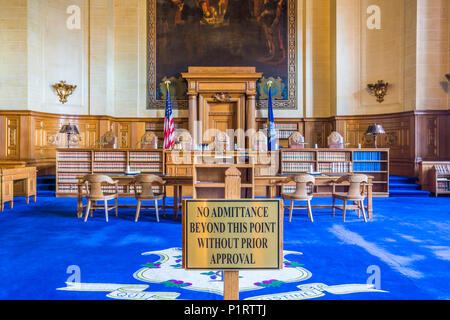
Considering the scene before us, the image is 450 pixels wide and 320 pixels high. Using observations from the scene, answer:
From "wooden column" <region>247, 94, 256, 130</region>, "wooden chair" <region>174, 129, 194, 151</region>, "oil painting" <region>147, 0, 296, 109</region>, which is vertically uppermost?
"oil painting" <region>147, 0, 296, 109</region>

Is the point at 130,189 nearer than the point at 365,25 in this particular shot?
Yes

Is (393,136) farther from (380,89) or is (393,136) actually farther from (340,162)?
(340,162)

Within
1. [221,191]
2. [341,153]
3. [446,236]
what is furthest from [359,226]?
[341,153]

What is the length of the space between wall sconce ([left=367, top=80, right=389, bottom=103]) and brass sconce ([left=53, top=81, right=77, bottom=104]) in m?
9.71

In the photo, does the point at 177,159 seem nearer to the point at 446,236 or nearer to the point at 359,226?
the point at 359,226

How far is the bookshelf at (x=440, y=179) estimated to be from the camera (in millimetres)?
8883

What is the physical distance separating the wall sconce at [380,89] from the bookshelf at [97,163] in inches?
278

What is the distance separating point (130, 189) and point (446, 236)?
7.22 m

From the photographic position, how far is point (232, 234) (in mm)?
1474

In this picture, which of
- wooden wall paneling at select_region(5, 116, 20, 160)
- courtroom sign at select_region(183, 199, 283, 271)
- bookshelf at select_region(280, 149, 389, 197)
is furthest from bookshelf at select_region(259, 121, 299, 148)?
courtroom sign at select_region(183, 199, 283, 271)

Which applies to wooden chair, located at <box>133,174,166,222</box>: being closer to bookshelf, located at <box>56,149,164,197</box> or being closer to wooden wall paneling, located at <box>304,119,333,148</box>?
bookshelf, located at <box>56,149,164,197</box>

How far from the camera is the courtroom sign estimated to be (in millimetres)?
1476

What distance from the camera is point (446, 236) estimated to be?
192 inches

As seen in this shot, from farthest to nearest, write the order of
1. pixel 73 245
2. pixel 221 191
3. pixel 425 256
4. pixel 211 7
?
1. pixel 211 7
2. pixel 221 191
3. pixel 73 245
4. pixel 425 256
